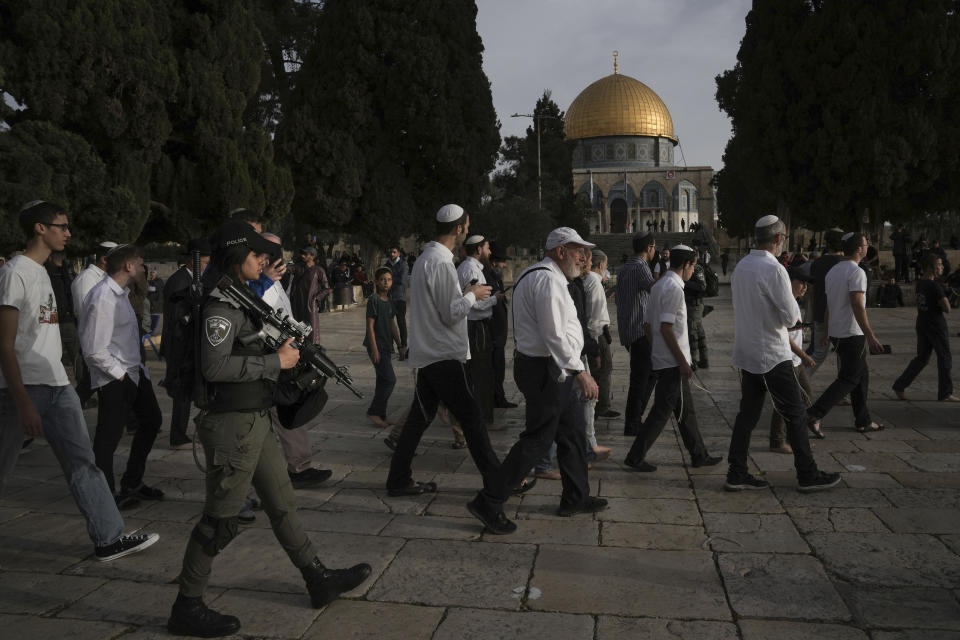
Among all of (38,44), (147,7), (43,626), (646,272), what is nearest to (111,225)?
(38,44)

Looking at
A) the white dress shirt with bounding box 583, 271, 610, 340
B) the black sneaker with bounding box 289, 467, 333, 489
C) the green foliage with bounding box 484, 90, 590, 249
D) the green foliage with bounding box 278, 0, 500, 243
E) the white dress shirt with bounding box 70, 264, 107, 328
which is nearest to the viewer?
the black sneaker with bounding box 289, 467, 333, 489

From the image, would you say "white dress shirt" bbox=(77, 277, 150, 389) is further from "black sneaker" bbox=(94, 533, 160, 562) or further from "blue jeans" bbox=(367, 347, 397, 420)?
"blue jeans" bbox=(367, 347, 397, 420)

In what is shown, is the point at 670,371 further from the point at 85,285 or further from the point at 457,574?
the point at 85,285

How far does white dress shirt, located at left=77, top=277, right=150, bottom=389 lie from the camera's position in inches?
174

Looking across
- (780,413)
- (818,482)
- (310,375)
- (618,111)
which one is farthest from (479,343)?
(618,111)

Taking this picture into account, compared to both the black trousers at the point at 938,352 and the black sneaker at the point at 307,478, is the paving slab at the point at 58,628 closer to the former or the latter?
the black sneaker at the point at 307,478

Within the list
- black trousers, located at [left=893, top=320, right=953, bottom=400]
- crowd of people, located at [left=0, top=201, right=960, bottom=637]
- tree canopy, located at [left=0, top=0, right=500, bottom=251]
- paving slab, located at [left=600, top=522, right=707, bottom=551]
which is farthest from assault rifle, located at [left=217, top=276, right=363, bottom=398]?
tree canopy, located at [left=0, top=0, right=500, bottom=251]

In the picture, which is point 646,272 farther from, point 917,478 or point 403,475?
point 403,475

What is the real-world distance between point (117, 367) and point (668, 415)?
11.9 ft

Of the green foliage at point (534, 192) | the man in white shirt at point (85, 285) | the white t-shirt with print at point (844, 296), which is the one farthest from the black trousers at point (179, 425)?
the green foliage at point (534, 192)

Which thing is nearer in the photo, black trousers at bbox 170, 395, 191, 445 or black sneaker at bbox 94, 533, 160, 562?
black sneaker at bbox 94, 533, 160, 562

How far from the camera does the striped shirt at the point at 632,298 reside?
22.1 feet

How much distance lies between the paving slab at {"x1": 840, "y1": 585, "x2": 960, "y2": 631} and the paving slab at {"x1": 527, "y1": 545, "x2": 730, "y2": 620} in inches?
22.8

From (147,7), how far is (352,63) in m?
9.52
